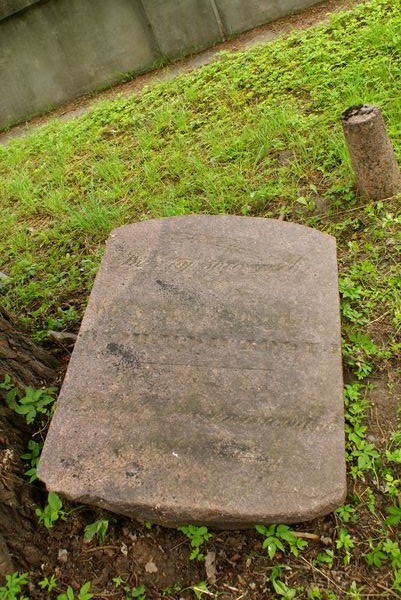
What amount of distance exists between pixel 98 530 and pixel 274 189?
7.34ft

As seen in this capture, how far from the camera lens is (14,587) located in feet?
6.51

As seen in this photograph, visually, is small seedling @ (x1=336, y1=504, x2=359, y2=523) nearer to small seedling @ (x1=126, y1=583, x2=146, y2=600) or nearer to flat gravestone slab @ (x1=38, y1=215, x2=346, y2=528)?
flat gravestone slab @ (x1=38, y1=215, x2=346, y2=528)

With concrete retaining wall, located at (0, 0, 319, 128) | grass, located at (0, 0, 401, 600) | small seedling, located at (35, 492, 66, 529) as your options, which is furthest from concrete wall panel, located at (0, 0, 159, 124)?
small seedling, located at (35, 492, 66, 529)

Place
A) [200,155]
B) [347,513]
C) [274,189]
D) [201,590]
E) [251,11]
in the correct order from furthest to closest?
1. [251,11]
2. [200,155]
3. [274,189]
4. [347,513]
5. [201,590]

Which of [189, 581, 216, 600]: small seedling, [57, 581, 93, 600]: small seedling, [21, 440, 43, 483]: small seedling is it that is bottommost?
[189, 581, 216, 600]: small seedling

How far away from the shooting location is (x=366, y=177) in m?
3.17

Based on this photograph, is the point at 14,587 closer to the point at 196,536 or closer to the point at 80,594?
the point at 80,594

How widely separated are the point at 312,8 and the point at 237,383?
4.52 m

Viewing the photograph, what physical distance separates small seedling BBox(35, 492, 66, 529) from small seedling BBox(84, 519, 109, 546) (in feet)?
0.38

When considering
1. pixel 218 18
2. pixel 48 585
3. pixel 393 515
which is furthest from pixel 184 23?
pixel 48 585

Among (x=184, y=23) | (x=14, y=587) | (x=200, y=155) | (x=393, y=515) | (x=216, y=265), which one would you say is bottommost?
(x=393, y=515)

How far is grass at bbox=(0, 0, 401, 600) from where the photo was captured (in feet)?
6.96

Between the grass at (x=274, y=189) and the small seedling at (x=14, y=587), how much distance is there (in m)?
0.61

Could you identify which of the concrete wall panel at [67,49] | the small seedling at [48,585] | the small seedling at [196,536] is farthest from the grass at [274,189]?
the concrete wall panel at [67,49]
